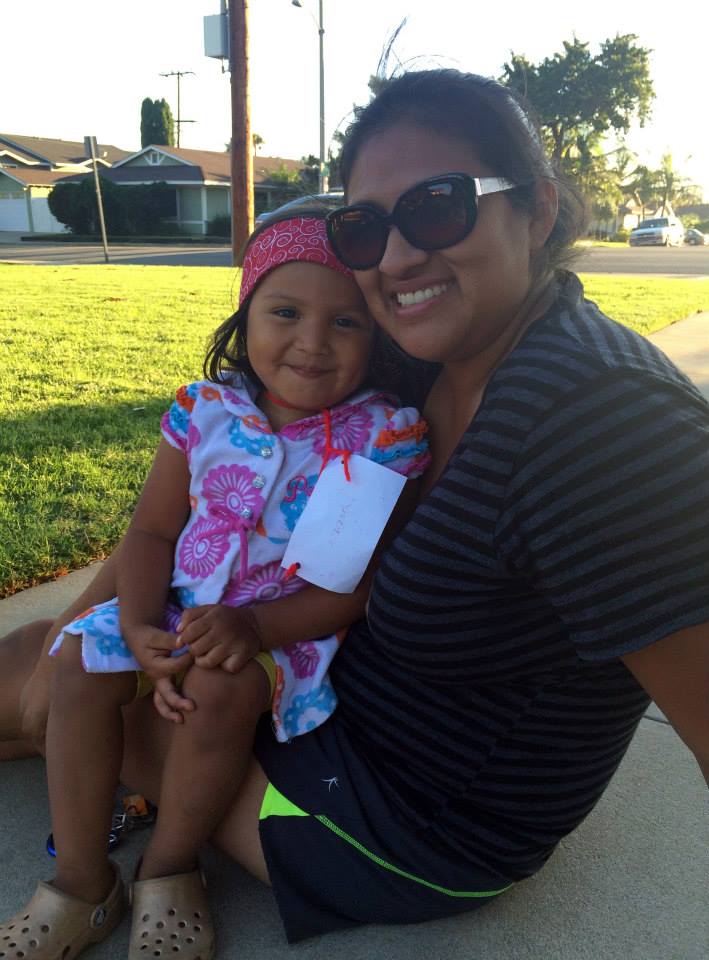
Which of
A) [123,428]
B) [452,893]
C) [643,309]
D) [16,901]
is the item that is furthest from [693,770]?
[643,309]

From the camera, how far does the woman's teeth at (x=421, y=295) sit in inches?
60.5

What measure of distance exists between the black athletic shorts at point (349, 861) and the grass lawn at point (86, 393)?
4.56ft

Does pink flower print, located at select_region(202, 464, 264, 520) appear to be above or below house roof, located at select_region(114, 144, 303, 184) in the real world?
below

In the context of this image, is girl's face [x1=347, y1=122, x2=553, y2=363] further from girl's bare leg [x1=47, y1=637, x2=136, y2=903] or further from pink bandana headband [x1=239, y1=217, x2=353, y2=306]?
girl's bare leg [x1=47, y1=637, x2=136, y2=903]

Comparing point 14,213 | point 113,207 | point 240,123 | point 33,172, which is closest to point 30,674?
point 240,123

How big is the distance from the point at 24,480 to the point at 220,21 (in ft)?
29.2

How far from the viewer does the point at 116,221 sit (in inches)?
1556

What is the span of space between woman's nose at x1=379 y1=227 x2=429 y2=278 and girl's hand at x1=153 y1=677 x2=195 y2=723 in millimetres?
879

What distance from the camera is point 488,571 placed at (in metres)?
1.38

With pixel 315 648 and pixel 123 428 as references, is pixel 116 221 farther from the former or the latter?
pixel 315 648

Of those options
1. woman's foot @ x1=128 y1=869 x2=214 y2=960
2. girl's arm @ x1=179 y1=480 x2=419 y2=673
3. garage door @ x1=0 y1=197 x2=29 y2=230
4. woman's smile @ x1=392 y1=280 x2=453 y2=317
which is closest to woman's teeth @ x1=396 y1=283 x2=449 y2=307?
woman's smile @ x1=392 y1=280 x2=453 y2=317

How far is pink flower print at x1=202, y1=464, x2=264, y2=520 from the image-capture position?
1862 millimetres

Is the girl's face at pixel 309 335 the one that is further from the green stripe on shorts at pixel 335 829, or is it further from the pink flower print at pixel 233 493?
the green stripe on shorts at pixel 335 829

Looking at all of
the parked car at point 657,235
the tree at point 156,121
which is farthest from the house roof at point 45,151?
the parked car at point 657,235
